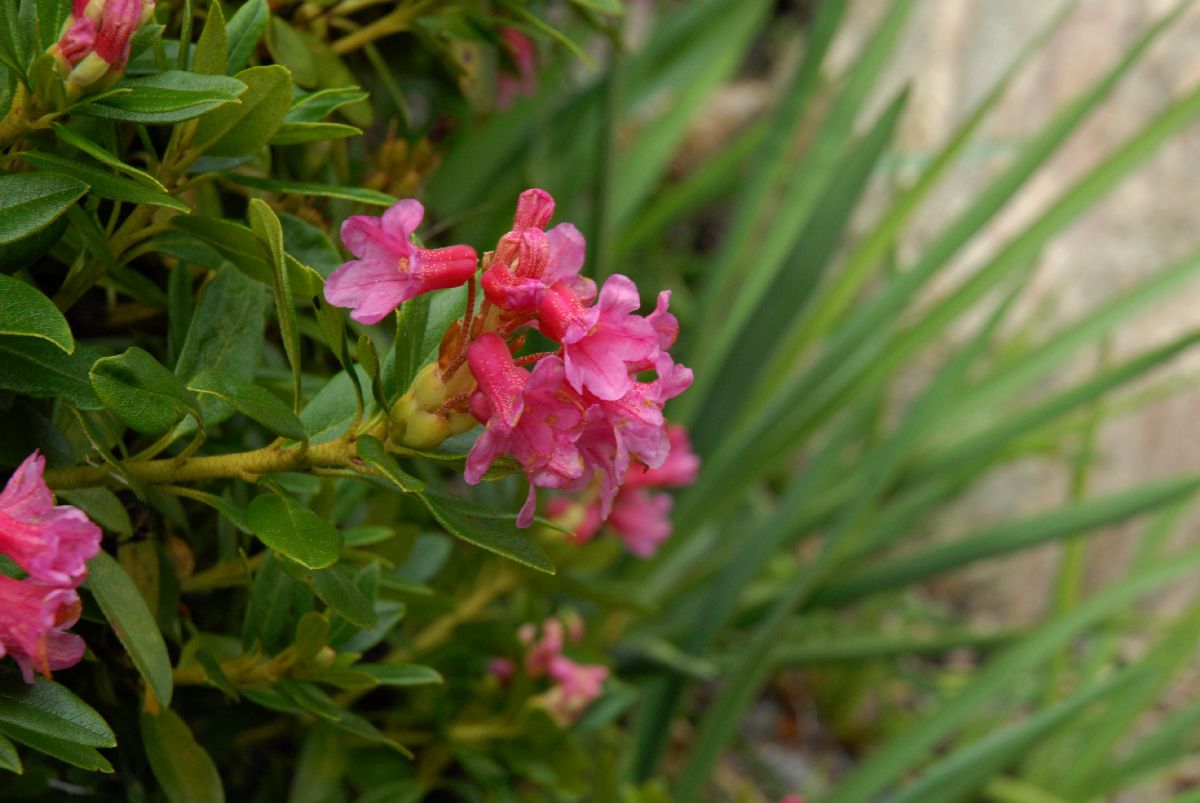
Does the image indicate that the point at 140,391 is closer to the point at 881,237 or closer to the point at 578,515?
the point at 578,515

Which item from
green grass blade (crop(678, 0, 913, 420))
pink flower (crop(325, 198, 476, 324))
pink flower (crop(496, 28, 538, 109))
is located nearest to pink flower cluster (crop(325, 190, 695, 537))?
pink flower (crop(325, 198, 476, 324))

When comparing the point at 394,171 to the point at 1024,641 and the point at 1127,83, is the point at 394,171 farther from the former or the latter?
the point at 1127,83

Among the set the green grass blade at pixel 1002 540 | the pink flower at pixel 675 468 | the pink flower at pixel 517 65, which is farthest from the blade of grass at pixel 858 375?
the pink flower at pixel 517 65

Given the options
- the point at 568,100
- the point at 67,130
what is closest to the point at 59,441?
the point at 67,130

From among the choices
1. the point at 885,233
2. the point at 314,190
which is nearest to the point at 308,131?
the point at 314,190

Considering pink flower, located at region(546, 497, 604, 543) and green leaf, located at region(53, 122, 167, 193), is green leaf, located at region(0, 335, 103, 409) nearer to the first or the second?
A: green leaf, located at region(53, 122, 167, 193)

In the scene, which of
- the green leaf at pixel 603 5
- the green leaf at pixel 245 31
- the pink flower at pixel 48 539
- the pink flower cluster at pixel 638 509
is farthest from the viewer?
the pink flower cluster at pixel 638 509

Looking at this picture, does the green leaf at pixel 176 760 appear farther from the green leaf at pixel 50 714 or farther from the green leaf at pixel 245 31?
the green leaf at pixel 245 31

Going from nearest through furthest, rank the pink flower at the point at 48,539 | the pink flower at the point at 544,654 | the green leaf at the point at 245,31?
1. the pink flower at the point at 48,539
2. the green leaf at the point at 245,31
3. the pink flower at the point at 544,654
